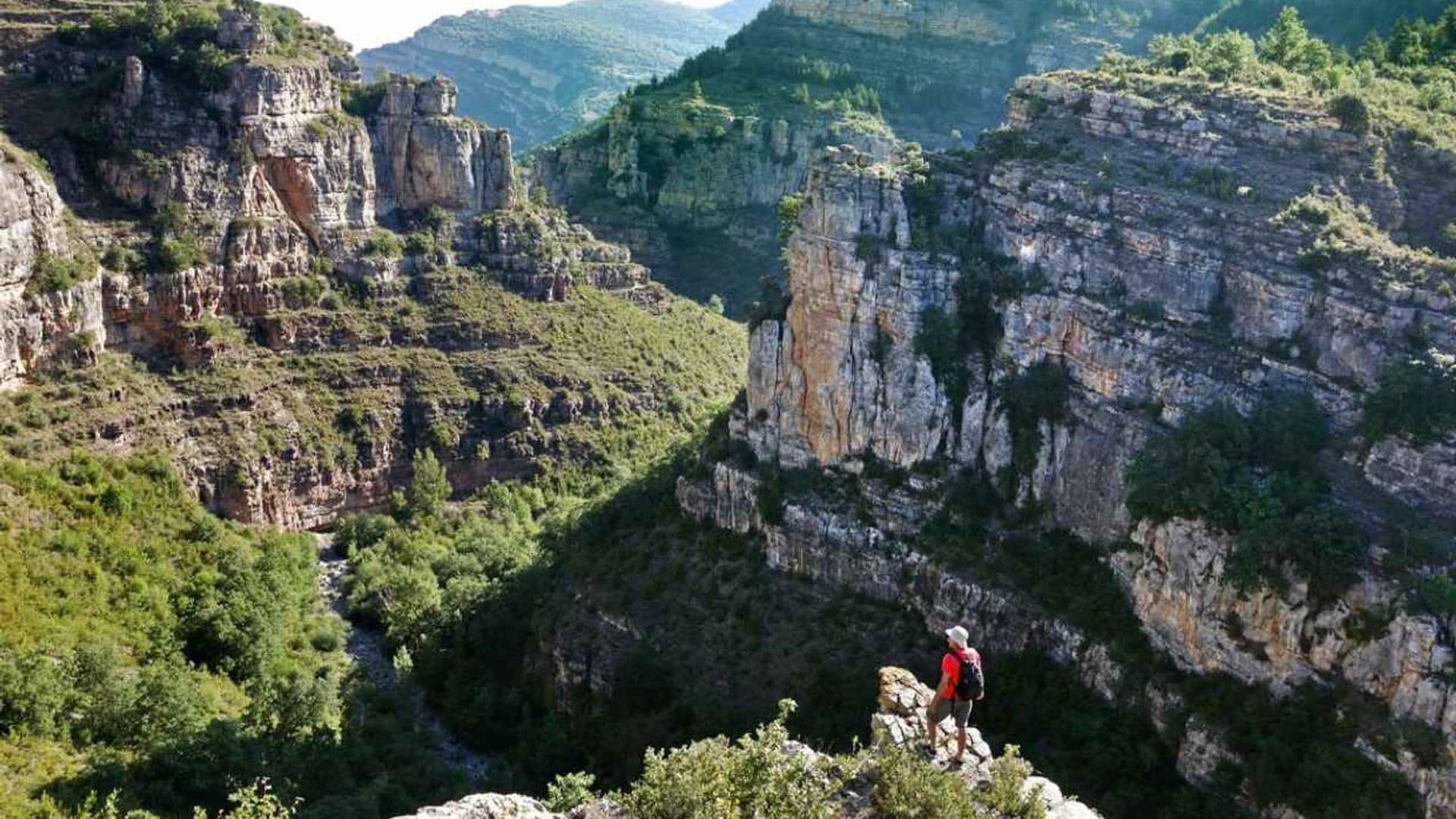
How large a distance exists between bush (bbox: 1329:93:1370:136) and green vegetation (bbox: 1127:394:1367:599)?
1398 centimetres

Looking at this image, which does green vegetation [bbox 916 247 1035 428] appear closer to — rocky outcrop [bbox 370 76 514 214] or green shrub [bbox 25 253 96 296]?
green shrub [bbox 25 253 96 296]

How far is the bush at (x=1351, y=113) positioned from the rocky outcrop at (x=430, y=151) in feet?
197

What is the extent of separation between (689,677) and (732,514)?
27.3 ft

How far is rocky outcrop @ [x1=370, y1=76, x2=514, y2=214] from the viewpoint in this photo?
85.8 meters

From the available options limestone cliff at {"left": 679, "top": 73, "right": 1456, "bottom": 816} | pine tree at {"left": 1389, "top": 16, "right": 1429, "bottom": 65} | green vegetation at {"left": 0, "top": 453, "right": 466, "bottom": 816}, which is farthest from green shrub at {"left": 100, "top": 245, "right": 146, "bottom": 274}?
pine tree at {"left": 1389, "top": 16, "right": 1429, "bottom": 65}

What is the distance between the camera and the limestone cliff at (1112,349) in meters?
34.8

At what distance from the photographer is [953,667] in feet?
81.7

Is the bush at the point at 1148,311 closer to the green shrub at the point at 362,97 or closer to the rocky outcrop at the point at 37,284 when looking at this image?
the rocky outcrop at the point at 37,284

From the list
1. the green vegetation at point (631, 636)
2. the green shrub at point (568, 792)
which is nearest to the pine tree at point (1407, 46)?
the green vegetation at point (631, 636)

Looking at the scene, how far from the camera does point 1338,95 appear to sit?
45.3 m

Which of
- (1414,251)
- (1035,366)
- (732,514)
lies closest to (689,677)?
(732,514)

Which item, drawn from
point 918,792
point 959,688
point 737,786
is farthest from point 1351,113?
point 737,786

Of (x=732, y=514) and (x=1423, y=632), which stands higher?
(x=1423, y=632)

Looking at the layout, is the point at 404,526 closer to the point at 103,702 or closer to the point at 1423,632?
the point at 103,702
